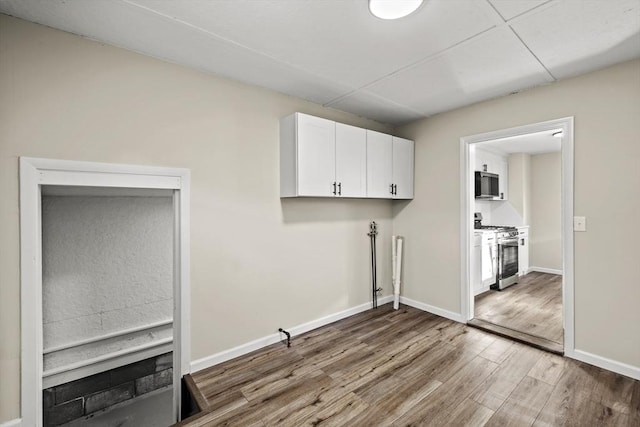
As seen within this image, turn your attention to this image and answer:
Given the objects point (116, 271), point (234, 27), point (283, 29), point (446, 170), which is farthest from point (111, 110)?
point (446, 170)

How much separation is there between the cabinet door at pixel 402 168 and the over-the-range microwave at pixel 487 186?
6.09ft

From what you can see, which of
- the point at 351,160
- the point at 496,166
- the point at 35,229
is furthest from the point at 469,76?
the point at 496,166

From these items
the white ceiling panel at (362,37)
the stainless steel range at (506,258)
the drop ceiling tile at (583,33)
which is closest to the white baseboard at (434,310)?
the stainless steel range at (506,258)

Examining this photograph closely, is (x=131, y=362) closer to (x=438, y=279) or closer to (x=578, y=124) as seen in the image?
(x=438, y=279)

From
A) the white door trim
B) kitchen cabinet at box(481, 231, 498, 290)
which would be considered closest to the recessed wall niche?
the white door trim

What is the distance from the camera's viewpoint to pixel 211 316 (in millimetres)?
2410

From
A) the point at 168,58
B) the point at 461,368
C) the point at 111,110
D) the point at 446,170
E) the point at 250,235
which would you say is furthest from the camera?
the point at 446,170

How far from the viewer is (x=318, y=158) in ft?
9.07

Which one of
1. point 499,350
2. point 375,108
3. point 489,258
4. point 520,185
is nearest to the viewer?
point 499,350

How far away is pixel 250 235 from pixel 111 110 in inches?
53.9

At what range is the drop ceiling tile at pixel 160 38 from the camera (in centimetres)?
163

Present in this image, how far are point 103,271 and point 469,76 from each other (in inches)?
159

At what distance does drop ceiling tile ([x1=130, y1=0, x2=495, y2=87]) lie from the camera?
5.27ft

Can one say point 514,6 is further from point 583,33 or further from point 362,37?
point 362,37
